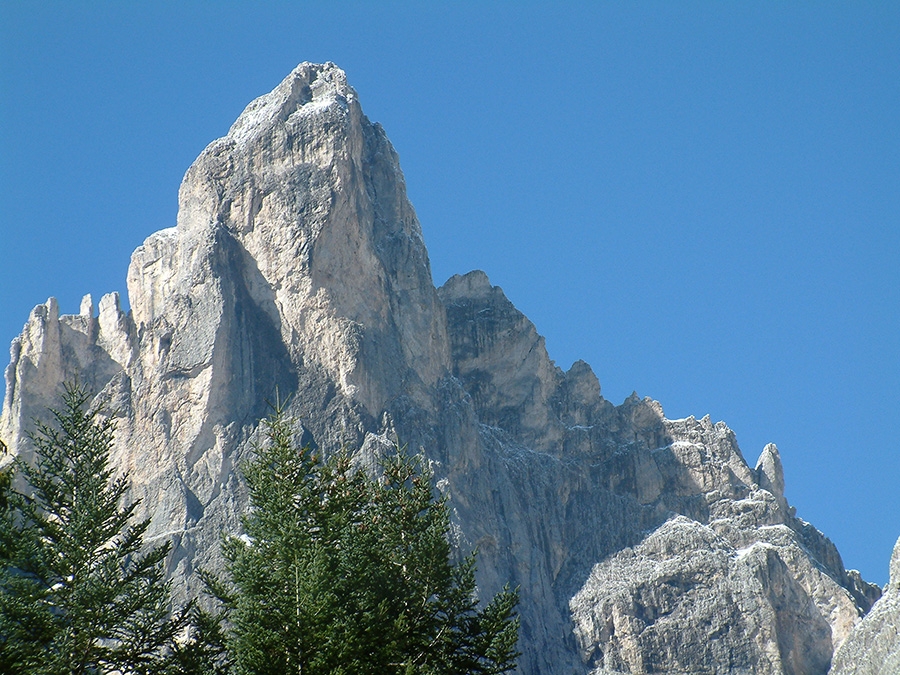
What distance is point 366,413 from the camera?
14975 cm

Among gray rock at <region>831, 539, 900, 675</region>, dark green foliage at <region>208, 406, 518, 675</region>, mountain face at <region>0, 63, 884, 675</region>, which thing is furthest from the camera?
mountain face at <region>0, 63, 884, 675</region>

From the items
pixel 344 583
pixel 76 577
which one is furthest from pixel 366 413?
pixel 76 577

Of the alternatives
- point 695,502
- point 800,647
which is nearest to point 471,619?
point 800,647

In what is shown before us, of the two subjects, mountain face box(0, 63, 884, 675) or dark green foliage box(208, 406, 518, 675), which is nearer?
dark green foliage box(208, 406, 518, 675)

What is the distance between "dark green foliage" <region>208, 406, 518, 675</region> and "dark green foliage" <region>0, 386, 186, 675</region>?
2746mm

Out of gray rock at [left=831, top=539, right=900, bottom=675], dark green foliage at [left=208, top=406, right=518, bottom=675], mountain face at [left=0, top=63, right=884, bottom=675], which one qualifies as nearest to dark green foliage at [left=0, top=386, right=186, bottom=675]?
dark green foliage at [left=208, top=406, right=518, bottom=675]

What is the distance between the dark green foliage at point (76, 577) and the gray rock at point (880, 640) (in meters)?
87.3

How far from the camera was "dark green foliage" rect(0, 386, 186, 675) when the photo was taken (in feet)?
136

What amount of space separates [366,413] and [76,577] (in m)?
107

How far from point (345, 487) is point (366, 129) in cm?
12851

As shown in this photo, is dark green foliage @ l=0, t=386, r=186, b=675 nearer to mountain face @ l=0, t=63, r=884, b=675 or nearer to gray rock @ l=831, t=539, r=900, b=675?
gray rock @ l=831, t=539, r=900, b=675

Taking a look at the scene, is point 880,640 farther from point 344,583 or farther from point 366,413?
point 344,583

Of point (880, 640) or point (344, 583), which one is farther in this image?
point (880, 640)

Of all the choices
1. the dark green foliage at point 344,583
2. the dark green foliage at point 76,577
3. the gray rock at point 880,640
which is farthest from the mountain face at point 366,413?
the dark green foliage at point 76,577
